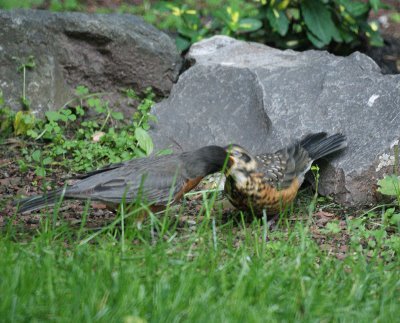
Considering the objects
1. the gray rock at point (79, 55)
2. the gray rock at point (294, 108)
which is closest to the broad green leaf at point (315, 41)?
the gray rock at point (294, 108)

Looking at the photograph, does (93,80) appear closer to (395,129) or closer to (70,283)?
(395,129)

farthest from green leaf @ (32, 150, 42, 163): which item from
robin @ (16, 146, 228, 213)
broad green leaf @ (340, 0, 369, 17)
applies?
broad green leaf @ (340, 0, 369, 17)

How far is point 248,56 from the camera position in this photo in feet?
25.7

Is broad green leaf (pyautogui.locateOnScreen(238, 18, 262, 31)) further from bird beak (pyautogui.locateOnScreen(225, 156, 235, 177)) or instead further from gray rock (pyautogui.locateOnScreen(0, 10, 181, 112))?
bird beak (pyautogui.locateOnScreen(225, 156, 235, 177))

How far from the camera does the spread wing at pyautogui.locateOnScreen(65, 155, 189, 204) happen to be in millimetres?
5602

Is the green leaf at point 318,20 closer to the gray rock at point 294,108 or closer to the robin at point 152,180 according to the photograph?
the gray rock at point 294,108

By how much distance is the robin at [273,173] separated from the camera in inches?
232

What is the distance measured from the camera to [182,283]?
4.09 m

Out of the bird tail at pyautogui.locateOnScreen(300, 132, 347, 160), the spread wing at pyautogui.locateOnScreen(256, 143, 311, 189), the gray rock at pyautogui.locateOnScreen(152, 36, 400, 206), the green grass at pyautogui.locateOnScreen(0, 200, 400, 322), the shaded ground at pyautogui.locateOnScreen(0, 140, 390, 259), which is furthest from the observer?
the gray rock at pyautogui.locateOnScreen(152, 36, 400, 206)

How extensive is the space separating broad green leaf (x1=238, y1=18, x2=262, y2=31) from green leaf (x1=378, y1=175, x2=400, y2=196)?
320 centimetres

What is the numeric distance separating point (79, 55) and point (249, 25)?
→ 188 centimetres

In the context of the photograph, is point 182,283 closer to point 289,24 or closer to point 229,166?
point 229,166

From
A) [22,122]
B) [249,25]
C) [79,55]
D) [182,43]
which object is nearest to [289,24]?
[249,25]

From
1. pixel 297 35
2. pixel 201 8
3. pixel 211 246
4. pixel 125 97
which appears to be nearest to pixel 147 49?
pixel 125 97
